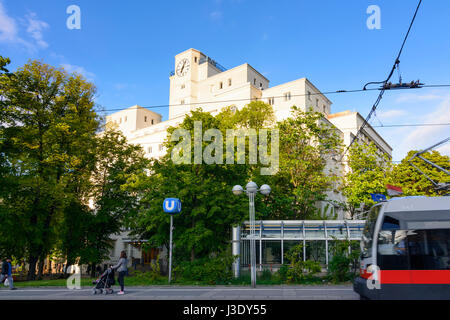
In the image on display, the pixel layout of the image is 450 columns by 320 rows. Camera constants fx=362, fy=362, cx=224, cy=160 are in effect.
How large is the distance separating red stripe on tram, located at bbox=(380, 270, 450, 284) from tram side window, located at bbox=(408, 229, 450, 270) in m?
0.14

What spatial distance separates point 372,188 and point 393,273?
21.4m

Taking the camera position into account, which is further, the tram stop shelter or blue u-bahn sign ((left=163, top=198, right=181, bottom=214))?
the tram stop shelter

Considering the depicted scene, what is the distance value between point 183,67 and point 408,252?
192 feet

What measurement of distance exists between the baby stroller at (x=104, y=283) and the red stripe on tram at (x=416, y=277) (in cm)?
1014

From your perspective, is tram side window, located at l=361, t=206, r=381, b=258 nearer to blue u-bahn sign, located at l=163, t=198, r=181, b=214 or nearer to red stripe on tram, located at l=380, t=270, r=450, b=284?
red stripe on tram, located at l=380, t=270, r=450, b=284

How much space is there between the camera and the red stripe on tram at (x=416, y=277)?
33.3 ft

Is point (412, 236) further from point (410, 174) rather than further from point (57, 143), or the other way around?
point (410, 174)

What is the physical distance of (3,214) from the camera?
2353 centimetres

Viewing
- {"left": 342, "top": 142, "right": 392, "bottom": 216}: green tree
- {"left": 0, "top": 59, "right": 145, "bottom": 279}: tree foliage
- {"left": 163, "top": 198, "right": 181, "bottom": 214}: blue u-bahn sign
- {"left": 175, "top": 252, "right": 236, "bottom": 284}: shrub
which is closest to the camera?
{"left": 175, "top": 252, "right": 236, "bottom": 284}: shrub

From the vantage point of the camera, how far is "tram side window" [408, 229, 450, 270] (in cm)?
1030

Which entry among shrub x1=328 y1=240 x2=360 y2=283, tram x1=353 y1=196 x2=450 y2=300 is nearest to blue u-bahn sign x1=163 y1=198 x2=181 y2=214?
shrub x1=328 y1=240 x2=360 y2=283

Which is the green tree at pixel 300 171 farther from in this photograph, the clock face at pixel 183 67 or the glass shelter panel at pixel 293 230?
the clock face at pixel 183 67
